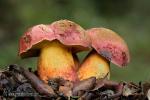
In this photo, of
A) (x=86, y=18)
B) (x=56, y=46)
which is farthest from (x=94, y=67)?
(x=86, y=18)

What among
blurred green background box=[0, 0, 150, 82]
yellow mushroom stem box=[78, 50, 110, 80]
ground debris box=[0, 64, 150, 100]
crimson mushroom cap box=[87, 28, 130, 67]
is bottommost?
ground debris box=[0, 64, 150, 100]

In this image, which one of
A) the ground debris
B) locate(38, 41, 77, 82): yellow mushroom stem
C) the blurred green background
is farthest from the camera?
the blurred green background

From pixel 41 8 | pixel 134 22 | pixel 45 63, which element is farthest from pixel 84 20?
pixel 45 63

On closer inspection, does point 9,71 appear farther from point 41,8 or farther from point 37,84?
point 41,8

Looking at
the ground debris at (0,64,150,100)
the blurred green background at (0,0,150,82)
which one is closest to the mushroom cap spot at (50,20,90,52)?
the ground debris at (0,64,150,100)

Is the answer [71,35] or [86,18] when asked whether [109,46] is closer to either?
[71,35]

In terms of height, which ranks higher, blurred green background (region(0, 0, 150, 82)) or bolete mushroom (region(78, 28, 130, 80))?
blurred green background (region(0, 0, 150, 82))

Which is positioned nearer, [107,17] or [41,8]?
[41,8]

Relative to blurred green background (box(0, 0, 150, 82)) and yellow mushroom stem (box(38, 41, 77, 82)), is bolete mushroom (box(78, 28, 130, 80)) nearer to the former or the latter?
yellow mushroom stem (box(38, 41, 77, 82))
